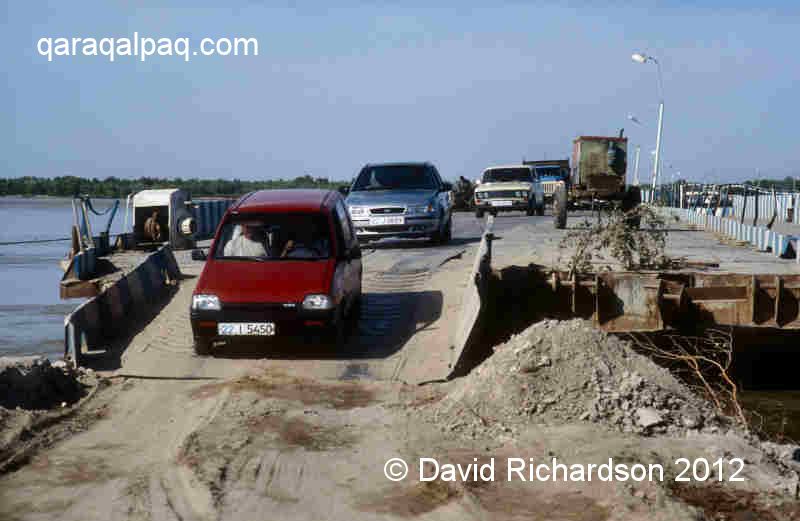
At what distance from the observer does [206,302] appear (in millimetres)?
10688

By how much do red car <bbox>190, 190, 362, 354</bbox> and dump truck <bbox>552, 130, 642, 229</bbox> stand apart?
18.4m

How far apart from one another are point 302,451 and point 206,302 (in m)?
3.95

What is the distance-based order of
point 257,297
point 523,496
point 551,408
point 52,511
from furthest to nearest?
point 257,297
point 551,408
point 523,496
point 52,511

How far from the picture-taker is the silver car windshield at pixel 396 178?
2169 centimetres

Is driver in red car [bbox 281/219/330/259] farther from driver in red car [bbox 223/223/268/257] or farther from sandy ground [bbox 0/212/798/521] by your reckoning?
sandy ground [bbox 0/212/798/521]

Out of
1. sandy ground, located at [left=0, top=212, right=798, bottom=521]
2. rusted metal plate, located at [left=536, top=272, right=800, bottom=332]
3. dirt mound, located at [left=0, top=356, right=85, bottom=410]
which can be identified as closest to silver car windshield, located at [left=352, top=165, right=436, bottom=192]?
rusted metal plate, located at [left=536, top=272, right=800, bottom=332]

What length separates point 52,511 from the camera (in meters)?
5.79

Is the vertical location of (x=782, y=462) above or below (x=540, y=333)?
below

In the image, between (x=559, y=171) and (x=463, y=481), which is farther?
(x=559, y=171)

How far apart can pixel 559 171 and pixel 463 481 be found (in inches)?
1821

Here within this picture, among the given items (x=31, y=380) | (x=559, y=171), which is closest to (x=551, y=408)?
(x=31, y=380)

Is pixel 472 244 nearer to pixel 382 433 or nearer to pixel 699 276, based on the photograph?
pixel 699 276

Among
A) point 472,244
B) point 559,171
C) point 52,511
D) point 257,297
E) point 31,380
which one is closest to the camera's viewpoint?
point 52,511

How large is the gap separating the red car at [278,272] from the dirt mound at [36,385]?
1.75 metres
